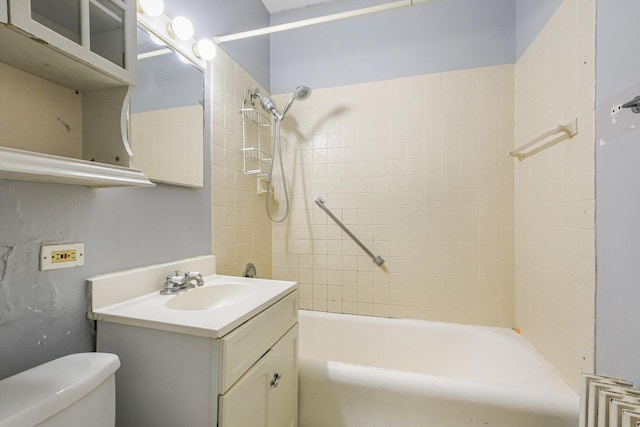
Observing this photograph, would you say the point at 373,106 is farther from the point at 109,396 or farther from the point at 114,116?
the point at 109,396

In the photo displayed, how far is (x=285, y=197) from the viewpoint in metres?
2.16

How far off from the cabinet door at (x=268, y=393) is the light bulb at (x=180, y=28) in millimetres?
1392

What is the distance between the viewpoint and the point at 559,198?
1311mm

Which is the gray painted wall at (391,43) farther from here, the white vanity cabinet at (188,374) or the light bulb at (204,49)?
the white vanity cabinet at (188,374)

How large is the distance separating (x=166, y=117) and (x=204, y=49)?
438 mm

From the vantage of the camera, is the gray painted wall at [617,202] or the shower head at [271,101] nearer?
the gray painted wall at [617,202]

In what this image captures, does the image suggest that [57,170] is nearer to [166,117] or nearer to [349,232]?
[166,117]

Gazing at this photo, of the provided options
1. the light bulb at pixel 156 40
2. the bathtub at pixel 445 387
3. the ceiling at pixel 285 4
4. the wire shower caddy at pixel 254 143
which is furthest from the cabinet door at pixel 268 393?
the ceiling at pixel 285 4

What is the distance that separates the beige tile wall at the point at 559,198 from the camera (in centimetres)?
112

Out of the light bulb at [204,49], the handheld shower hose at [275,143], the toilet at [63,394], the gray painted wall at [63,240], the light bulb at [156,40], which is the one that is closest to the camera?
the toilet at [63,394]

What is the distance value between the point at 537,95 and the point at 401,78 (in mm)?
825

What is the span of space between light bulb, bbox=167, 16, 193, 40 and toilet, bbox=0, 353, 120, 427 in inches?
50.3

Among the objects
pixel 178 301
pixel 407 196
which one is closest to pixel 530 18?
pixel 407 196

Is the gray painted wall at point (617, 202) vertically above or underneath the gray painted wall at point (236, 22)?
underneath
